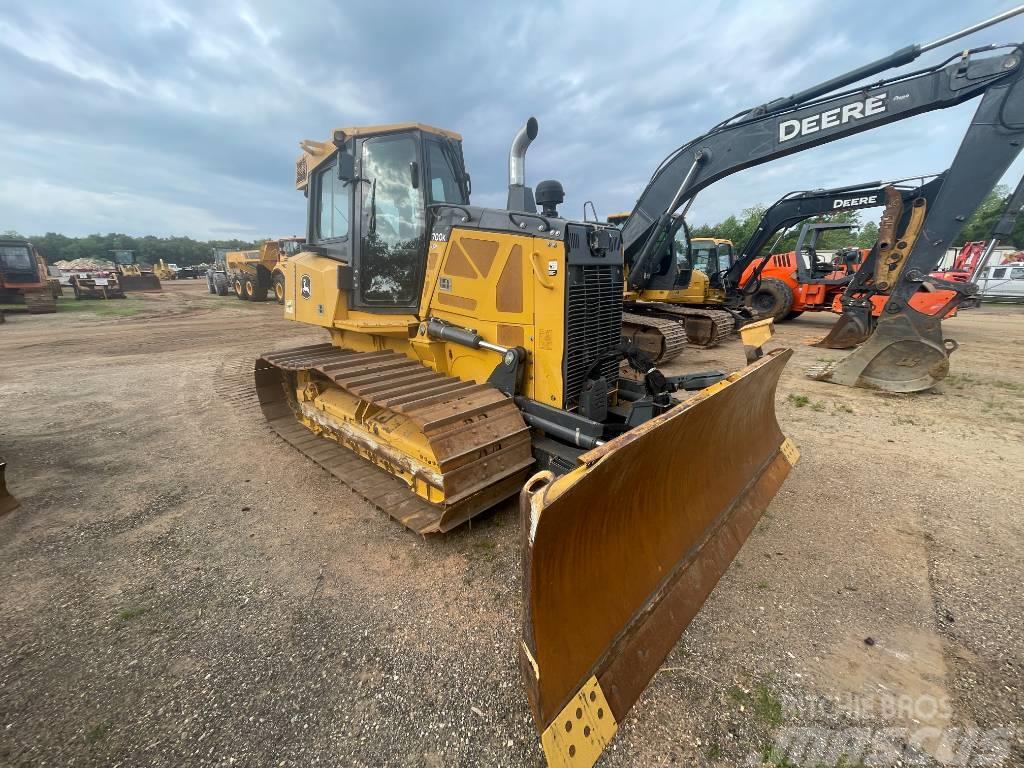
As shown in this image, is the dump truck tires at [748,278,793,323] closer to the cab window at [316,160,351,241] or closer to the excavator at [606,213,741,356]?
the excavator at [606,213,741,356]

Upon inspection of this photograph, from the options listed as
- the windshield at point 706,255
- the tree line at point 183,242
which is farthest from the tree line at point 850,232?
the windshield at point 706,255

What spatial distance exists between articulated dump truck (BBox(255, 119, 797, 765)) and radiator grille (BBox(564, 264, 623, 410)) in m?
0.02

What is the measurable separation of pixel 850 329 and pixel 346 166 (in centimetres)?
962

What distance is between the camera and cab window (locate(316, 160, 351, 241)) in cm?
439

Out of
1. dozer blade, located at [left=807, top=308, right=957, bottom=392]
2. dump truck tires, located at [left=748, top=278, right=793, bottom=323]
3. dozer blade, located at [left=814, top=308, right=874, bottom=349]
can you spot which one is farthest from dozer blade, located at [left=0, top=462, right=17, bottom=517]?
dump truck tires, located at [left=748, top=278, right=793, bottom=323]

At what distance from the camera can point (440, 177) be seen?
13.2 feet

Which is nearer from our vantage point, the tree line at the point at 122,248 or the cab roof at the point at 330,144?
the cab roof at the point at 330,144

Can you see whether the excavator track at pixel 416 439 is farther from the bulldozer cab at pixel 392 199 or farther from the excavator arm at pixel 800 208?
the excavator arm at pixel 800 208

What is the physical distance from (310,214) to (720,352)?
823cm

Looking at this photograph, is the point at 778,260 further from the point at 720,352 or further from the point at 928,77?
the point at 928,77

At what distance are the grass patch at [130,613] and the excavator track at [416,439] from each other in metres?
1.34

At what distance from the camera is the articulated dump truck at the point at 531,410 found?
177cm

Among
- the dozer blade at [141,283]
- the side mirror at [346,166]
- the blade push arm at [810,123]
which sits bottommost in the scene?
the side mirror at [346,166]

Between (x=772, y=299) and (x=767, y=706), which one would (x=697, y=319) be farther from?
(x=767, y=706)
